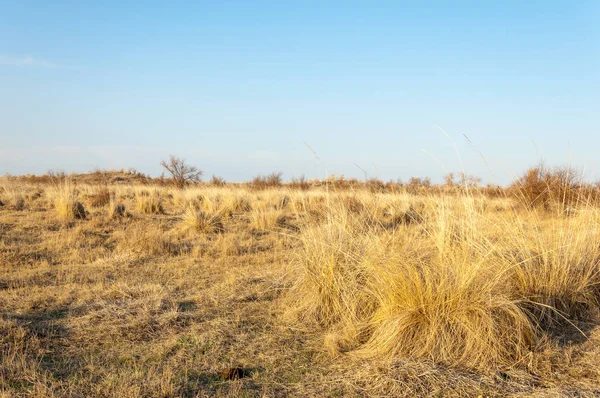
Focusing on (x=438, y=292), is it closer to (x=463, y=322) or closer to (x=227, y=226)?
(x=463, y=322)

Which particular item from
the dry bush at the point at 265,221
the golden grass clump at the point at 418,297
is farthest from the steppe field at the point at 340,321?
the dry bush at the point at 265,221

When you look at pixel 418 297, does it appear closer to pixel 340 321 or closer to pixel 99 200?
pixel 340 321

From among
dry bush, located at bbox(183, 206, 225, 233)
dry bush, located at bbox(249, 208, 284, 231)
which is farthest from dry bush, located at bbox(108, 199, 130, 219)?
dry bush, located at bbox(249, 208, 284, 231)

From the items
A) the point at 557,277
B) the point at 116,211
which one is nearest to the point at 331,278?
the point at 557,277

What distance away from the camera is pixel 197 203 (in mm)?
14055

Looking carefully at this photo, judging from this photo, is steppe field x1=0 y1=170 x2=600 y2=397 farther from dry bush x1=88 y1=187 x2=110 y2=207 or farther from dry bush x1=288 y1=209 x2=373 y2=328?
dry bush x1=88 y1=187 x2=110 y2=207

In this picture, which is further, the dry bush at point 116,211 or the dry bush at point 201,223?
the dry bush at point 116,211

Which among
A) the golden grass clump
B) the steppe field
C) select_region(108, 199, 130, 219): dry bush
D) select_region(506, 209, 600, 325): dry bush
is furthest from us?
select_region(108, 199, 130, 219): dry bush

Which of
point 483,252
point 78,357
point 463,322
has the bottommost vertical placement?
point 78,357

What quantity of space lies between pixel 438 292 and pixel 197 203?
1117 cm

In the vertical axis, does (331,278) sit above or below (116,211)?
below

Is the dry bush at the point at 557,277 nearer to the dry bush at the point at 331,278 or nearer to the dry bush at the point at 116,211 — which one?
the dry bush at the point at 331,278

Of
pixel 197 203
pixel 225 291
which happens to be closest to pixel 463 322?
pixel 225 291

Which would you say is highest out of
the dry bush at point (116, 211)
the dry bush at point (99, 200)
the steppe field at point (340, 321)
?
the dry bush at point (99, 200)
